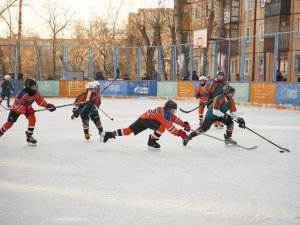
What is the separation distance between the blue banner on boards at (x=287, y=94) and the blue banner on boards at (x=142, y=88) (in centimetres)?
837

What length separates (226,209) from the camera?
3906mm

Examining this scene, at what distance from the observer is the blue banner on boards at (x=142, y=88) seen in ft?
78.6

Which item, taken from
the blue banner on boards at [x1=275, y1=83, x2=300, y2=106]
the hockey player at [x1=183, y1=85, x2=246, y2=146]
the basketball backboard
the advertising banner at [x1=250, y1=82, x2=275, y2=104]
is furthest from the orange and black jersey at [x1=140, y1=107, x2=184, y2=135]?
the basketball backboard

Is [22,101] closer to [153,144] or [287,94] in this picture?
[153,144]

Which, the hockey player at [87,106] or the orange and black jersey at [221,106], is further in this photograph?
the hockey player at [87,106]

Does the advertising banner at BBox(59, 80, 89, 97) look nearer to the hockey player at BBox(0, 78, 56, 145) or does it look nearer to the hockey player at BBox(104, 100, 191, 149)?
the hockey player at BBox(0, 78, 56, 145)

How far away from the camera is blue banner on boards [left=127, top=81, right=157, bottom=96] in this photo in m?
24.0

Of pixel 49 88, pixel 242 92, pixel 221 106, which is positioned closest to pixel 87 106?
pixel 221 106

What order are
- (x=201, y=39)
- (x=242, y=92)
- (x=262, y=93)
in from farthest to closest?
(x=201, y=39) < (x=242, y=92) < (x=262, y=93)

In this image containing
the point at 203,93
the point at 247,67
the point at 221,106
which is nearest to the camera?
the point at 221,106

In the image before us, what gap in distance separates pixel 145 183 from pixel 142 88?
64.2 ft

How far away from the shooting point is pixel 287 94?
1625 cm

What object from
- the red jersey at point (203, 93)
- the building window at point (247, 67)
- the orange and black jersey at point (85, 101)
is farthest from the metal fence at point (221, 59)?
the orange and black jersey at point (85, 101)

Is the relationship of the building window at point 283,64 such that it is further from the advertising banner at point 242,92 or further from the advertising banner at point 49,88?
the advertising banner at point 49,88
